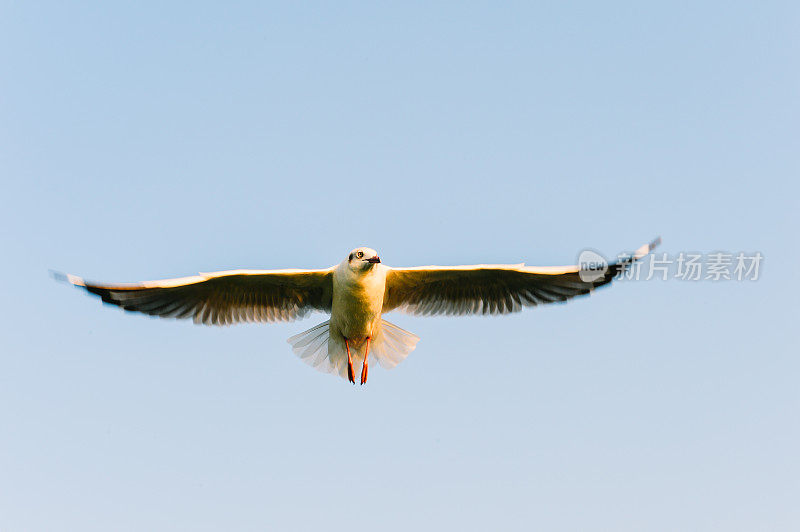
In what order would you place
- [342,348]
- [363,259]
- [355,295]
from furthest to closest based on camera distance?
[342,348] → [355,295] → [363,259]

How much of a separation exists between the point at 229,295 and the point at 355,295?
160 cm

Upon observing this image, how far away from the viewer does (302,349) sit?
9.45m

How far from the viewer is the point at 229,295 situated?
9.10 meters

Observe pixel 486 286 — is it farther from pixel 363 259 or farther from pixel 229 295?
pixel 229 295

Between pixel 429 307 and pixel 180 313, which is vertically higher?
pixel 429 307

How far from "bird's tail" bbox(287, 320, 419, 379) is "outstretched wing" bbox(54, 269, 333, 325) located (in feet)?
1.00

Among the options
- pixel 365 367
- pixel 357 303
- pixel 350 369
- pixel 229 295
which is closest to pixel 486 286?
pixel 357 303

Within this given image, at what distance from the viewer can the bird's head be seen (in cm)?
836

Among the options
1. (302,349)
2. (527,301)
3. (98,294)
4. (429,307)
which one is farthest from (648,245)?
(98,294)

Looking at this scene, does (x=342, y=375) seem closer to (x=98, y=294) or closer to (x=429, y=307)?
(x=429, y=307)

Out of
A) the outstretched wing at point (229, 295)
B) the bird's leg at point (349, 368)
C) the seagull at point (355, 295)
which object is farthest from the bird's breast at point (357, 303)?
the outstretched wing at point (229, 295)

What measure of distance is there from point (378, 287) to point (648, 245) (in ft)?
9.85

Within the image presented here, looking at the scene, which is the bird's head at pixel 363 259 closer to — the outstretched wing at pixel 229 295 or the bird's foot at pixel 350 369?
the outstretched wing at pixel 229 295

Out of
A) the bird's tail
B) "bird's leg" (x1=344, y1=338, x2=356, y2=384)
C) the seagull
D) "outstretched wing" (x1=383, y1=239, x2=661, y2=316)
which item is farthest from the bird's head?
"bird's leg" (x1=344, y1=338, x2=356, y2=384)
